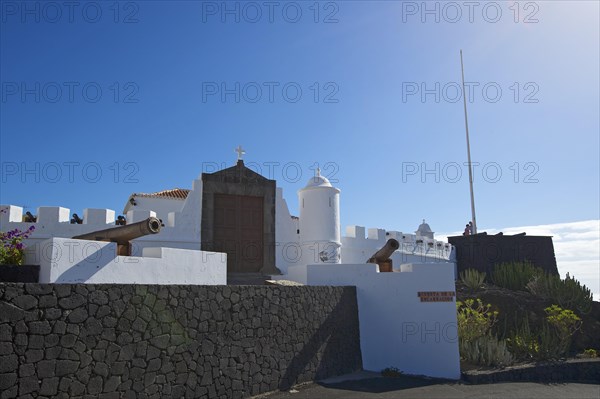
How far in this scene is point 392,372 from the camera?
1080cm

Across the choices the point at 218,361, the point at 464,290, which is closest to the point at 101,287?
the point at 218,361

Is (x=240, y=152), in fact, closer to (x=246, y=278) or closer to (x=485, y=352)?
(x=246, y=278)

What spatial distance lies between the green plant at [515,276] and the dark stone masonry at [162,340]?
9.47m

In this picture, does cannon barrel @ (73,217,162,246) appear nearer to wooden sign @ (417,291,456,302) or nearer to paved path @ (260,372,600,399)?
paved path @ (260,372,600,399)

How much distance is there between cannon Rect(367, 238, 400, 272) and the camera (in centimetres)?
1179

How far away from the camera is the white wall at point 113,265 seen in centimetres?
817

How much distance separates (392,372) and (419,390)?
1.31 metres

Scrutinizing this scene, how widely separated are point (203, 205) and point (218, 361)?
686 cm

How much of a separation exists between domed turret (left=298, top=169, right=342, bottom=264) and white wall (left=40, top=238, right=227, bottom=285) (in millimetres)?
5215

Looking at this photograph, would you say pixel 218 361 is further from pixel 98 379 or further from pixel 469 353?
pixel 469 353

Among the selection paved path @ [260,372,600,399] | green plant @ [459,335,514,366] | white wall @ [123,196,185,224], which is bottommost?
paved path @ [260,372,600,399]

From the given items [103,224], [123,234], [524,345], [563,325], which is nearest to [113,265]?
[123,234]

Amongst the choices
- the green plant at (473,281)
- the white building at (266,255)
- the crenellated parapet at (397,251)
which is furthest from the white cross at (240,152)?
the green plant at (473,281)

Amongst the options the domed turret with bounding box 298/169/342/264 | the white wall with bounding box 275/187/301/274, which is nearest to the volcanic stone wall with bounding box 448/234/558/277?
the domed turret with bounding box 298/169/342/264
